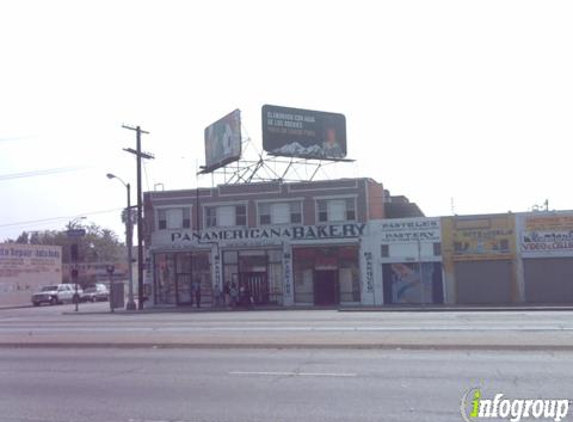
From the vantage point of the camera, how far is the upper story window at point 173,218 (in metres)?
45.5

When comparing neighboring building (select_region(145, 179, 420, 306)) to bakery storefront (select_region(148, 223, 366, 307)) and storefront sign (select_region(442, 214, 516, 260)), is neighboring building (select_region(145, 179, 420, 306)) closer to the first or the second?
bakery storefront (select_region(148, 223, 366, 307))

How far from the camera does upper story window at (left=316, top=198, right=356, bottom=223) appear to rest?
1656 inches

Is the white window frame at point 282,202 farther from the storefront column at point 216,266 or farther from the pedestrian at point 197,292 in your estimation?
the pedestrian at point 197,292

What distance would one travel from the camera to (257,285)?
142ft

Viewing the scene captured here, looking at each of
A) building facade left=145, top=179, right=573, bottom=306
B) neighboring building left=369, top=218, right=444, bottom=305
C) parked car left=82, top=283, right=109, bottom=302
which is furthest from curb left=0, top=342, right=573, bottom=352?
parked car left=82, top=283, right=109, bottom=302

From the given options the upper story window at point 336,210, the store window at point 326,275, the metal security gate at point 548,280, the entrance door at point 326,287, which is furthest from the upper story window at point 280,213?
the metal security gate at point 548,280

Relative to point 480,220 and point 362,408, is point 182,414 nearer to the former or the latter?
point 362,408

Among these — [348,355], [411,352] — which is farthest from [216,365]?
[411,352]

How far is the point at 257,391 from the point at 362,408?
1.95 metres

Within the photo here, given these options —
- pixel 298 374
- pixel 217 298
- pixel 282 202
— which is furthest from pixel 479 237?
pixel 298 374

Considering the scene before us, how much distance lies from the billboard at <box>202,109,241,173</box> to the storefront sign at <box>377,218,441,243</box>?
11.6m

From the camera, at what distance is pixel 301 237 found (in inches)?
1666

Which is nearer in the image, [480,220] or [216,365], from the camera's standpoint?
[216,365]

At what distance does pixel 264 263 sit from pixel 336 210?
5.82 meters
